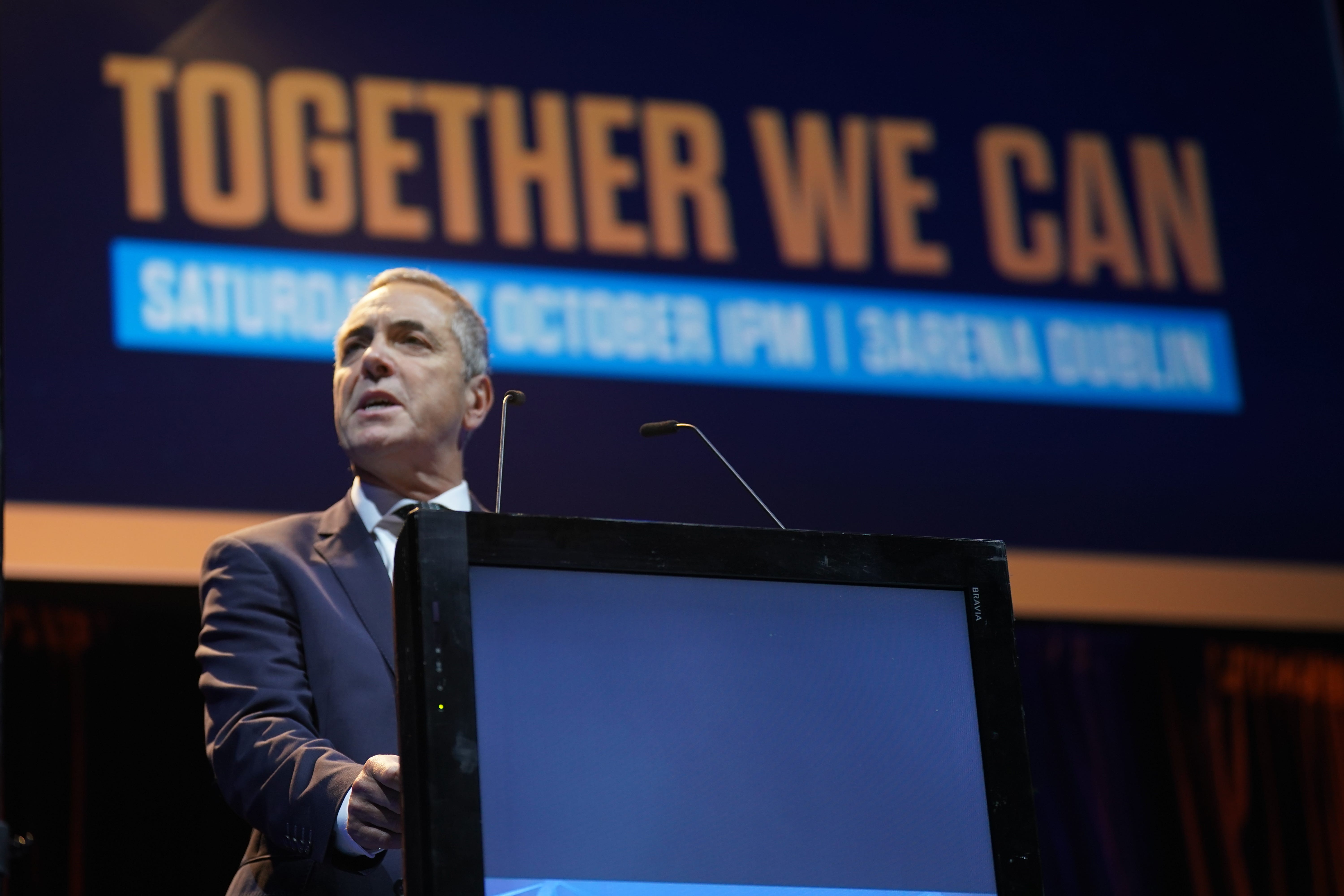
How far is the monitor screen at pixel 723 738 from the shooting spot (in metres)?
1.21

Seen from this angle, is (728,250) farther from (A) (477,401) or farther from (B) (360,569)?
(B) (360,569)

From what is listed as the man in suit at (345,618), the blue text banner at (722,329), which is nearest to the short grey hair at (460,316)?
the man in suit at (345,618)

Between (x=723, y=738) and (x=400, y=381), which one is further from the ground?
(x=400, y=381)

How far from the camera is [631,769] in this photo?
1.25 meters

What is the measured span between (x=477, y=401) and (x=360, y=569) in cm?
48

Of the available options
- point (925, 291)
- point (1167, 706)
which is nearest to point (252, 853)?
point (925, 291)

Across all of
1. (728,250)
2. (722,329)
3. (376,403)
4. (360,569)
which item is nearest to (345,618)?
(360,569)

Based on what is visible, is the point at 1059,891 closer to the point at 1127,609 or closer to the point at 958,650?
the point at 1127,609

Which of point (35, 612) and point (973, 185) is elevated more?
point (973, 185)

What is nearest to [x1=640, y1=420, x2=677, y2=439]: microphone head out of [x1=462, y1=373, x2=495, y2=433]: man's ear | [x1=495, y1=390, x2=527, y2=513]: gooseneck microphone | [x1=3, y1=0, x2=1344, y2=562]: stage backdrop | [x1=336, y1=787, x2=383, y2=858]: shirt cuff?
[x1=495, y1=390, x2=527, y2=513]: gooseneck microphone

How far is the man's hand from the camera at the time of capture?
1.31 metres

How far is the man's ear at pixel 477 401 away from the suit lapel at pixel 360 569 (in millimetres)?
316

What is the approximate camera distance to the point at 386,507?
6.97 ft

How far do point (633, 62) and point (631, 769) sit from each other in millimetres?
2919
